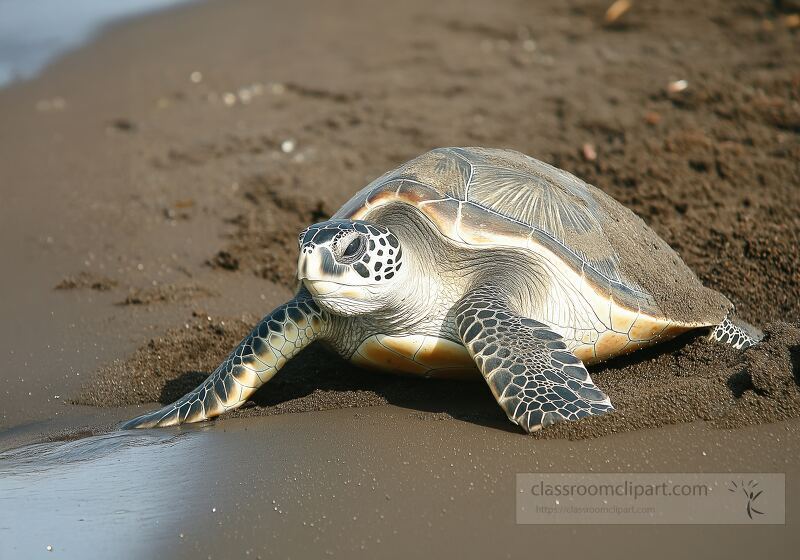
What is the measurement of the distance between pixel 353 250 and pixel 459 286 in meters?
0.69

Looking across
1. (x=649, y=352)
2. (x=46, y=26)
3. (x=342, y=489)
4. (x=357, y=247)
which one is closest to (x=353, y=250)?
(x=357, y=247)

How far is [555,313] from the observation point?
13.8 feet

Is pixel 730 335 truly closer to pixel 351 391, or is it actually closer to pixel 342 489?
pixel 351 391

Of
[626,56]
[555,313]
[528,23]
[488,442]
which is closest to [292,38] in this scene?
[528,23]

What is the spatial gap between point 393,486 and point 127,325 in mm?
2711

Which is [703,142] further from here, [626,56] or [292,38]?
[292,38]

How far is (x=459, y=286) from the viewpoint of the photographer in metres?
4.27

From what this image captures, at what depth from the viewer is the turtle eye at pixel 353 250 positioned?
3.80 m

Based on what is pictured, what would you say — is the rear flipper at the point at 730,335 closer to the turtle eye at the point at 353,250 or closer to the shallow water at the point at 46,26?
the turtle eye at the point at 353,250

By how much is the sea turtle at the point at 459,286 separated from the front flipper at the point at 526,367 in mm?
13

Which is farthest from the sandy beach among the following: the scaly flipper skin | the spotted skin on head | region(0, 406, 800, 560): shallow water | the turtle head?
the spotted skin on head

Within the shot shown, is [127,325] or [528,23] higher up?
[528,23]

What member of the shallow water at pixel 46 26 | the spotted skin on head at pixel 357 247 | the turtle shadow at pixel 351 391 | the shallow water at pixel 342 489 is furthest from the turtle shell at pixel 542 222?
the shallow water at pixel 46 26

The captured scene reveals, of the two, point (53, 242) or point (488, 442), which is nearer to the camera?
point (488, 442)
